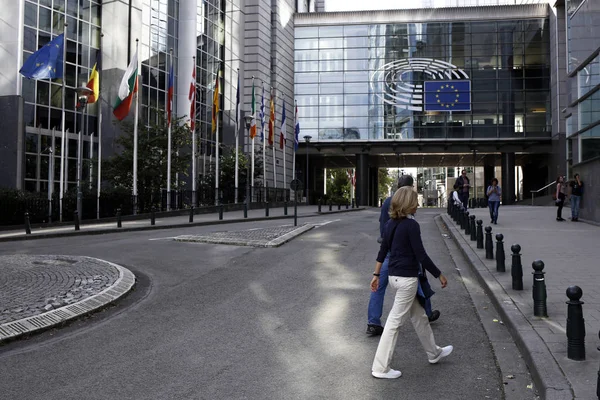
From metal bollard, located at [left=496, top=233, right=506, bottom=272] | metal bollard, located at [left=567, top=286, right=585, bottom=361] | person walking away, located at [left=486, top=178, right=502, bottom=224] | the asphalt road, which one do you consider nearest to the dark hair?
the asphalt road

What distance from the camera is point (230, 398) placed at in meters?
4.19

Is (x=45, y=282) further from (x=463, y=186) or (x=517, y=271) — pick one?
(x=463, y=186)

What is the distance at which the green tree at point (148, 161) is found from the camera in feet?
96.0

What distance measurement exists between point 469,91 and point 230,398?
54.3 metres

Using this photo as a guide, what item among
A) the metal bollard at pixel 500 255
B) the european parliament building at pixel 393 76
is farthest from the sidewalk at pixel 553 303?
the european parliament building at pixel 393 76

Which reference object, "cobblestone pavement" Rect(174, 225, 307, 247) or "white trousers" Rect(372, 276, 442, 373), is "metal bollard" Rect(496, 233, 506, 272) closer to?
"white trousers" Rect(372, 276, 442, 373)

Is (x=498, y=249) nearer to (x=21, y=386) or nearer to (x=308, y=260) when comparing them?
(x=308, y=260)

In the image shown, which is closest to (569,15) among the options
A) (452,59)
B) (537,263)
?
(537,263)

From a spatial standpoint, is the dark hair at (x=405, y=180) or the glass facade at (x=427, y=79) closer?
the dark hair at (x=405, y=180)

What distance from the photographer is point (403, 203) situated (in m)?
4.82

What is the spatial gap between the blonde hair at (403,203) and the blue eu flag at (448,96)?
168 feet

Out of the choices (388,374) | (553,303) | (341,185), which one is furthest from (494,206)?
(341,185)

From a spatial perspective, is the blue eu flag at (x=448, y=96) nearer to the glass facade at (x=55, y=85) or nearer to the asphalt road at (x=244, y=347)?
the glass facade at (x=55, y=85)

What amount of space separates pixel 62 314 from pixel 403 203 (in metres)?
4.55
